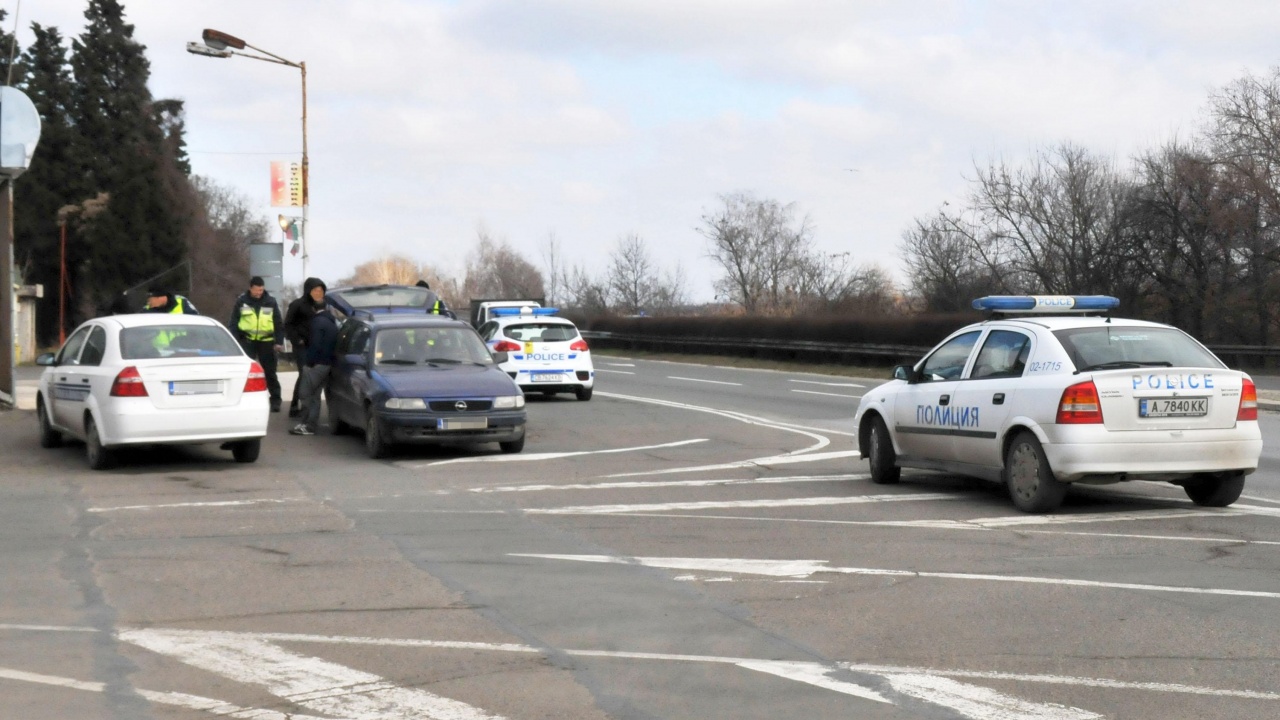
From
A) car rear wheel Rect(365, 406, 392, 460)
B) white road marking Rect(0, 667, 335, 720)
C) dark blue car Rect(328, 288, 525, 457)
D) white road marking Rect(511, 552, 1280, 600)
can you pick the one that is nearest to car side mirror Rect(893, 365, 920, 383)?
white road marking Rect(511, 552, 1280, 600)

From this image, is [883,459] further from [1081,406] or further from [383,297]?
[383,297]

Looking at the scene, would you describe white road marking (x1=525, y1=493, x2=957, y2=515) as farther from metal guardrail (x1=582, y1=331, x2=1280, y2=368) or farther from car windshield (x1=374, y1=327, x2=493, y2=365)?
metal guardrail (x1=582, y1=331, x2=1280, y2=368)

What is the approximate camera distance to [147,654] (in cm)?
644

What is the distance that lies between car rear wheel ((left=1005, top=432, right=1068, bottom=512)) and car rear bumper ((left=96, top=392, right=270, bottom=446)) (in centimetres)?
742

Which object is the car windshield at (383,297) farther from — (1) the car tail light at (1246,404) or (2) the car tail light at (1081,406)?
(1) the car tail light at (1246,404)

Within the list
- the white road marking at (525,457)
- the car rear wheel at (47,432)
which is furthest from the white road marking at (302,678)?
the car rear wheel at (47,432)

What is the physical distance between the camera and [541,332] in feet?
83.5

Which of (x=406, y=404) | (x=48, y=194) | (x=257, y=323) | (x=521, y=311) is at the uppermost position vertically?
(x=48, y=194)

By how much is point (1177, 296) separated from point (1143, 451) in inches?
1603

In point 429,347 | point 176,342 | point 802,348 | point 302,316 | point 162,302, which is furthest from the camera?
point 802,348

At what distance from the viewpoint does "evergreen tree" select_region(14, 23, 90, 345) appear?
66.0m

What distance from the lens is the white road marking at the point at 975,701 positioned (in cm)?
535

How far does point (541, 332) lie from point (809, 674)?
64.5ft

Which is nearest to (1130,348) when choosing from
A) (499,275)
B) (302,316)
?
(302,316)
